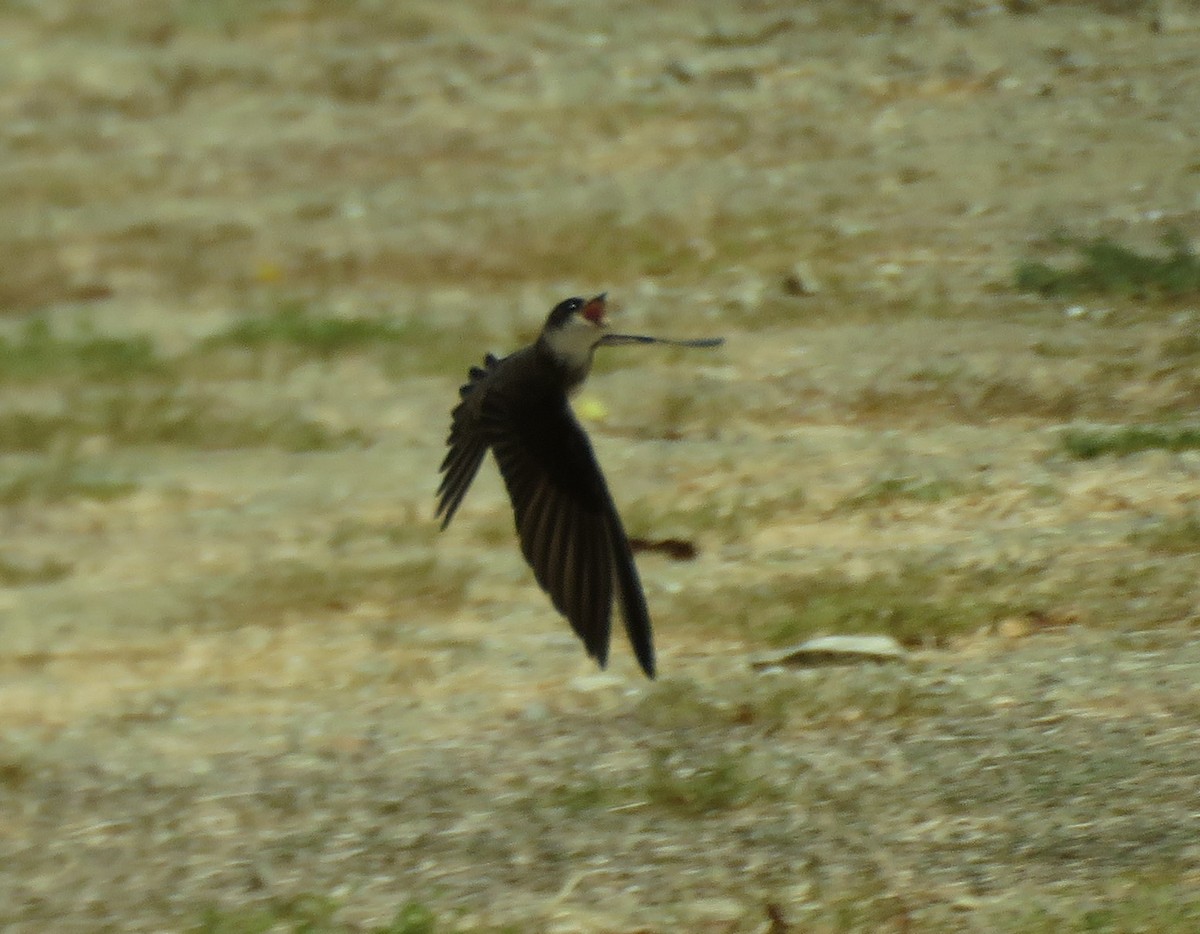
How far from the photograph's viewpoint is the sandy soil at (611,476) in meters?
5.33

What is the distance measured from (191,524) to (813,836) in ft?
14.2

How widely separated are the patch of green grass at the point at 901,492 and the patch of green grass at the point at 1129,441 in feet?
1.77

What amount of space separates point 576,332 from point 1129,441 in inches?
139

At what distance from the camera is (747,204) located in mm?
10688

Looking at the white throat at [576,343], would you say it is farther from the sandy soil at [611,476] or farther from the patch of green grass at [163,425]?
the patch of green grass at [163,425]

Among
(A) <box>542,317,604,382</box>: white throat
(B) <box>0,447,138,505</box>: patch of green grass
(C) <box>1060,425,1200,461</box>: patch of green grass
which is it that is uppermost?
(A) <box>542,317,604,382</box>: white throat

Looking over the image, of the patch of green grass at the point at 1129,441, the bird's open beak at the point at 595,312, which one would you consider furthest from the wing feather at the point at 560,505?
the patch of green grass at the point at 1129,441

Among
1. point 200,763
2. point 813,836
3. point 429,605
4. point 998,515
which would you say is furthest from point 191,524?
point 813,836

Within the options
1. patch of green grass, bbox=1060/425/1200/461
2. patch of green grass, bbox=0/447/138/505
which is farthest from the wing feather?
patch of green grass, bbox=0/447/138/505

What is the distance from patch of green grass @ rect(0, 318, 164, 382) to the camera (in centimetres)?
1047

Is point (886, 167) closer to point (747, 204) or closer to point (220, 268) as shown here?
point (747, 204)

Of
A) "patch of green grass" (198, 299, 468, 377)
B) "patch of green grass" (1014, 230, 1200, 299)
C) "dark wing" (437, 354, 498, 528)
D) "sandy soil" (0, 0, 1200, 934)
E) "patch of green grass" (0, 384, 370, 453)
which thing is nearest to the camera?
"dark wing" (437, 354, 498, 528)

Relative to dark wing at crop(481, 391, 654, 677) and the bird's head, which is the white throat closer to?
the bird's head

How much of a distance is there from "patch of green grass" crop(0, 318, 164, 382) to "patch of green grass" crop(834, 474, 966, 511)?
444 cm
